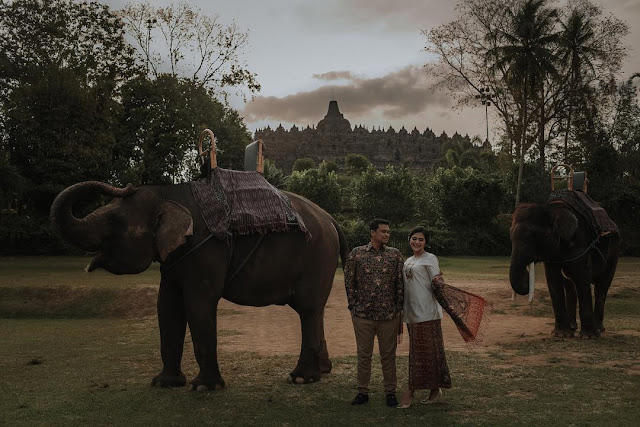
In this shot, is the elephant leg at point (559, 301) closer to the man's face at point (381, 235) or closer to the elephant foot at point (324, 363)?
the elephant foot at point (324, 363)

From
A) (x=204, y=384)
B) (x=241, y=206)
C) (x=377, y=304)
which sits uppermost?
(x=241, y=206)

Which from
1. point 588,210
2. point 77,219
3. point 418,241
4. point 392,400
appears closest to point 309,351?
point 392,400

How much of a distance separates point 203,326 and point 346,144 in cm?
13762

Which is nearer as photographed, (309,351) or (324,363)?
(309,351)

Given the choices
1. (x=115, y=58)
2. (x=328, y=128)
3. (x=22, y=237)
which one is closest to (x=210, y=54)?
(x=115, y=58)

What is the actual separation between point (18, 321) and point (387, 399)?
1076 cm

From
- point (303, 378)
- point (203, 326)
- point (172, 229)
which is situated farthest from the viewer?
point (303, 378)

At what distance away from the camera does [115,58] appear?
107ft

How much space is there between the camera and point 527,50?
33.2 metres

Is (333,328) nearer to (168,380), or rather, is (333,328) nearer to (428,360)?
(168,380)

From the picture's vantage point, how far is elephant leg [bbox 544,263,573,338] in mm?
10812

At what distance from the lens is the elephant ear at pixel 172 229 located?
670 centimetres

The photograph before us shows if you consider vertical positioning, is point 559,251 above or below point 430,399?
above

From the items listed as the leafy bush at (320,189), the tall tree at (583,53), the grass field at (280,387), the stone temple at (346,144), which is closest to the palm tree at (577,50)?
the tall tree at (583,53)
